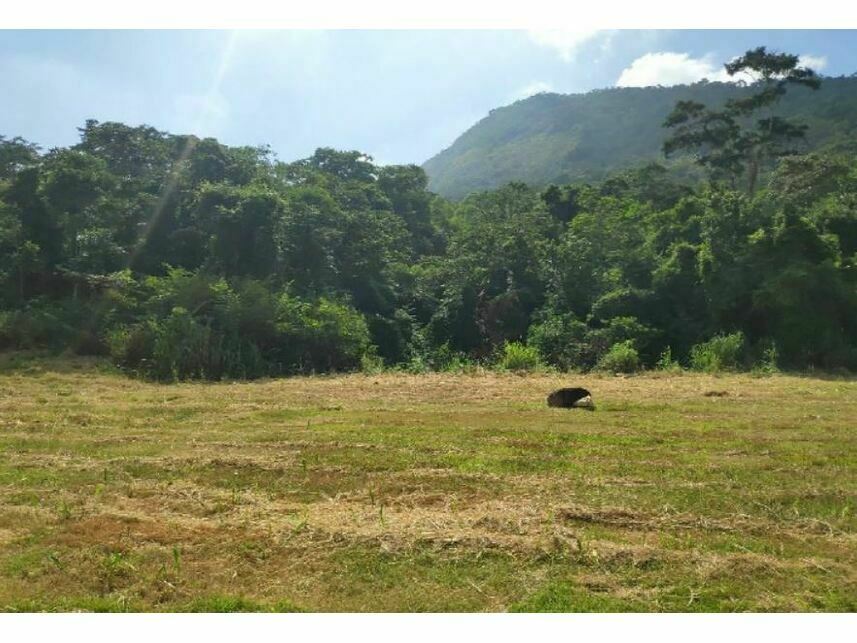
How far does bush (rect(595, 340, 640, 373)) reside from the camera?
1894cm

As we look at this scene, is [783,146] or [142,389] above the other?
[783,146]

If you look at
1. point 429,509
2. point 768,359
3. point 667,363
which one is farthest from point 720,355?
point 429,509

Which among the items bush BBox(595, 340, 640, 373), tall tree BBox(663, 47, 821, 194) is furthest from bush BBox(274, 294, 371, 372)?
tall tree BBox(663, 47, 821, 194)

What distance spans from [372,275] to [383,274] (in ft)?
2.42

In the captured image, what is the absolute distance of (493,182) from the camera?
7650 centimetres

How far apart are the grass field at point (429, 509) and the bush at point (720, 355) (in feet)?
23.4

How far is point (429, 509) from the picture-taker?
6.00 meters

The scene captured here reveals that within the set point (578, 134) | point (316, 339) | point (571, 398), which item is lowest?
point (571, 398)

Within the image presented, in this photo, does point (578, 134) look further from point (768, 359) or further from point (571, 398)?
point (571, 398)

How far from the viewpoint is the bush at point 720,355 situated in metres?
18.4

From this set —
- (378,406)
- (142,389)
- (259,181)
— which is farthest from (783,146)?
(142,389)

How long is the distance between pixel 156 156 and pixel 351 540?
28.2 metres

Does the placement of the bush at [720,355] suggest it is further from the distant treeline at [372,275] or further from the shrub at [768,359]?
the shrub at [768,359]

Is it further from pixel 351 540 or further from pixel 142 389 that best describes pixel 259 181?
pixel 351 540
